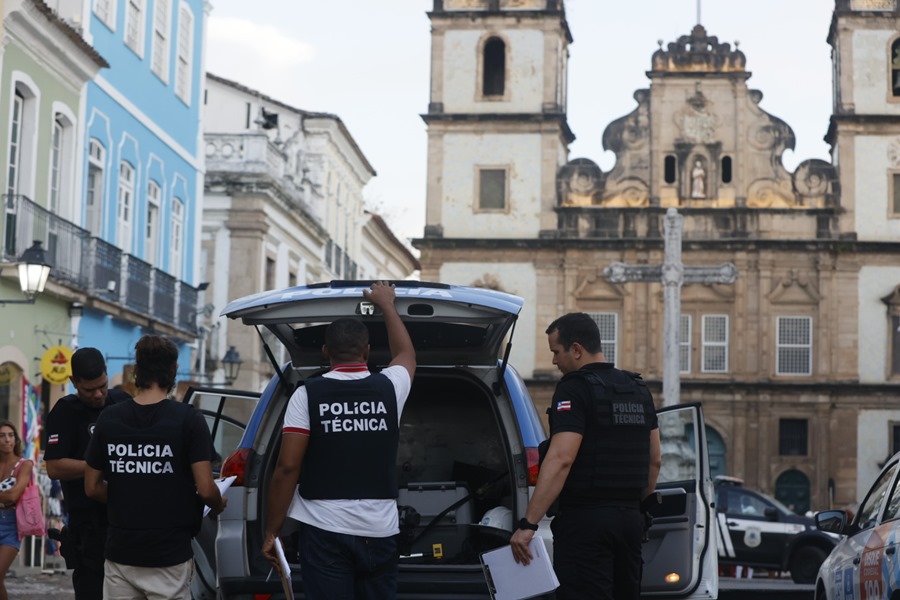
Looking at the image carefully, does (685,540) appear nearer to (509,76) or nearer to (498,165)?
(498,165)

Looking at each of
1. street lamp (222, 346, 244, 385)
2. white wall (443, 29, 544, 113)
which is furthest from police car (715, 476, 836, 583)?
white wall (443, 29, 544, 113)

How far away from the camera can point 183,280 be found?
30.1 m

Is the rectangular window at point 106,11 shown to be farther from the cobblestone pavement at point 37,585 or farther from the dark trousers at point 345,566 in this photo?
the dark trousers at point 345,566

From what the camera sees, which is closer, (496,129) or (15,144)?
(15,144)

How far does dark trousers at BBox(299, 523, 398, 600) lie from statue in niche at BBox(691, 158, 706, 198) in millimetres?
41797

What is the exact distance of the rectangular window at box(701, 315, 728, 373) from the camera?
4641cm

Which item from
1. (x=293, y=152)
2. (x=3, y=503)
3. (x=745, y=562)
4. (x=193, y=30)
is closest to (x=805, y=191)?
(x=293, y=152)

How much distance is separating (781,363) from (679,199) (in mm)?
5715

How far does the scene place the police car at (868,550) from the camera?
7629 mm

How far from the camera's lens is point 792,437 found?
46.2 meters

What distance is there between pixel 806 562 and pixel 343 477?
56.9 ft

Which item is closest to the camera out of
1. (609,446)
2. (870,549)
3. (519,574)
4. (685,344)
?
(519,574)

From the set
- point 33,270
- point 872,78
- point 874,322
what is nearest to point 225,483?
point 33,270

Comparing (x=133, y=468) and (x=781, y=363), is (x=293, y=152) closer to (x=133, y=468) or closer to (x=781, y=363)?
(x=781, y=363)
